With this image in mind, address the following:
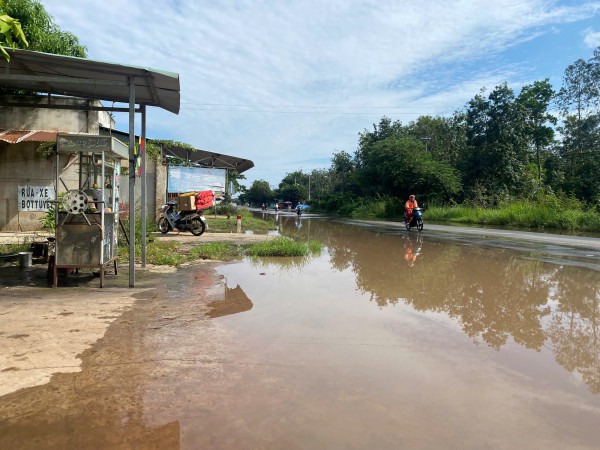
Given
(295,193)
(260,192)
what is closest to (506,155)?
(295,193)

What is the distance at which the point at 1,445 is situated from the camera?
253cm

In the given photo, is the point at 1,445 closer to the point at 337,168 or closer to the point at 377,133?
the point at 377,133

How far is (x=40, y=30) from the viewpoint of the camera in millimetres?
14219

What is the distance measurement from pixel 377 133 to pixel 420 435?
50002 millimetres

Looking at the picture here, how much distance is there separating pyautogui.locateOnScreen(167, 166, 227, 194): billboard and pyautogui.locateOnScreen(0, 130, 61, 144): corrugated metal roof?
6.71 meters

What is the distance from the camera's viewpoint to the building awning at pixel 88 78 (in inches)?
250

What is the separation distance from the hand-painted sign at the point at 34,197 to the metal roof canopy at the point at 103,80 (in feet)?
21.3

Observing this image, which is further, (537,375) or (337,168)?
(337,168)

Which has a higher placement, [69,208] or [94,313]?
[69,208]

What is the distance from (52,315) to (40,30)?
12.9 meters

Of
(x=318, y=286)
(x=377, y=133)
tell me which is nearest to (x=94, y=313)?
(x=318, y=286)

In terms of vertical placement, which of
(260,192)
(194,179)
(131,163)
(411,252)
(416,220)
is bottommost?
(411,252)

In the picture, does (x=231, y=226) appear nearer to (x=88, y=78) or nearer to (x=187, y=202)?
(x=187, y=202)

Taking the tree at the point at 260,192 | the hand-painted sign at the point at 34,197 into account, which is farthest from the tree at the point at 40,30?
the tree at the point at 260,192
